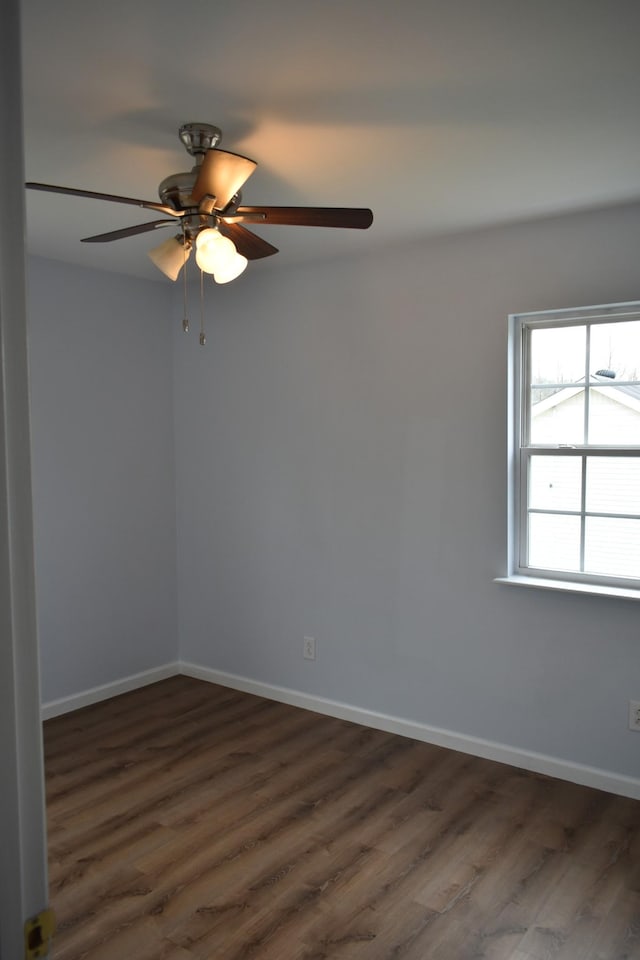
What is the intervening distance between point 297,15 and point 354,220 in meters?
0.65

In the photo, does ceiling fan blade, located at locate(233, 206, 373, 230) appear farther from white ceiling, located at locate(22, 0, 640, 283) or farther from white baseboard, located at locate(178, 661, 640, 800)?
white baseboard, located at locate(178, 661, 640, 800)

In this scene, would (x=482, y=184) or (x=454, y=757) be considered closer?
(x=482, y=184)

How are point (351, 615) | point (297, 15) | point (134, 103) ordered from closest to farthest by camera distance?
1. point (297, 15)
2. point (134, 103)
3. point (351, 615)

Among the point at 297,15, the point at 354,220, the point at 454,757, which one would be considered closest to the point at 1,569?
the point at 297,15

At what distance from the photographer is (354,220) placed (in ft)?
7.32

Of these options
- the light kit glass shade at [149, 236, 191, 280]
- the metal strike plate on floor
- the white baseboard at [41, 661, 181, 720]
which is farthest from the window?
the metal strike plate on floor

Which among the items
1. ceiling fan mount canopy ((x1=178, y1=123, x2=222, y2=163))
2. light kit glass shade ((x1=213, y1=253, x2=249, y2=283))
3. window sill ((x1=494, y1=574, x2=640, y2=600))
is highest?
ceiling fan mount canopy ((x1=178, y1=123, x2=222, y2=163))

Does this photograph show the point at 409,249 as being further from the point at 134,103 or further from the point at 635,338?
the point at 134,103

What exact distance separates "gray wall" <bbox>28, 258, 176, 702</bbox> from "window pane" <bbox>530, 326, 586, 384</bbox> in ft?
7.56

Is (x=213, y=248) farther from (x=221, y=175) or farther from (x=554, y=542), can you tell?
(x=554, y=542)

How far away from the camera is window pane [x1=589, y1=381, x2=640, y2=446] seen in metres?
3.16

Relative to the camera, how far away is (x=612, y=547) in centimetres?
323

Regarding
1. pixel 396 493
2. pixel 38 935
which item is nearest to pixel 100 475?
pixel 396 493

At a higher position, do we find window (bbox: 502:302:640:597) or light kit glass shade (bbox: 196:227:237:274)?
light kit glass shade (bbox: 196:227:237:274)
